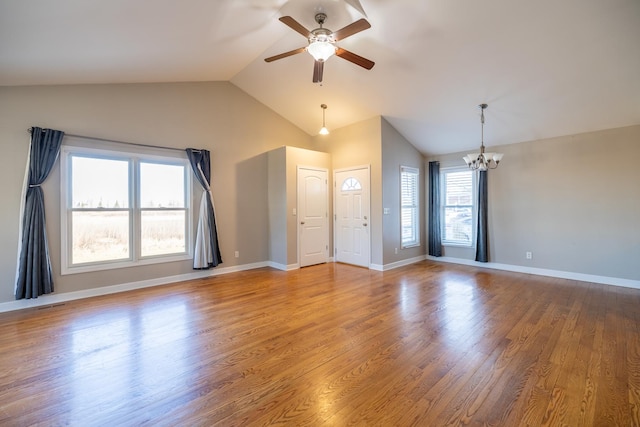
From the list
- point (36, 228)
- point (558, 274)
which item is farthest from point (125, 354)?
point (558, 274)

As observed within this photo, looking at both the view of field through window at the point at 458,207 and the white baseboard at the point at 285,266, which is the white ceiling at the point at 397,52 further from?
the white baseboard at the point at 285,266

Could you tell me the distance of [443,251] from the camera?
6602 mm

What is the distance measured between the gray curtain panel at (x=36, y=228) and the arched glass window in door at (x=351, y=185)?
484cm

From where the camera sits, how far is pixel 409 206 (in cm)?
645

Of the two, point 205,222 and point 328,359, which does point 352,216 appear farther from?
point 328,359

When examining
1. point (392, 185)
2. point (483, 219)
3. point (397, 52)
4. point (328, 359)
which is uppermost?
point (397, 52)

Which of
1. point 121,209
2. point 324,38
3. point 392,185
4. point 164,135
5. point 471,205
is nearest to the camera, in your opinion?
point 324,38

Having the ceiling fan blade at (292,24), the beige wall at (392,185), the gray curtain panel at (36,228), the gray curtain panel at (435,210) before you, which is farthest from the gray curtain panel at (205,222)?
the gray curtain panel at (435,210)

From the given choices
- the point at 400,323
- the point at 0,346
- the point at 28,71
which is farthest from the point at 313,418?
the point at 28,71

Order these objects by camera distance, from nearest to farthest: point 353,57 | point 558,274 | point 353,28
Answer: point 353,28
point 353,57
point 558,274

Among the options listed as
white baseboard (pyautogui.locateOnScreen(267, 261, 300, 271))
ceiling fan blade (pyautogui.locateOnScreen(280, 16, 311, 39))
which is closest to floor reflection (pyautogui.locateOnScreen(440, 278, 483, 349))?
white baseboard (pyautogui.locateOnScreen(267, 261, 300, 271))

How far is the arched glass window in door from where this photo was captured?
6074 mm

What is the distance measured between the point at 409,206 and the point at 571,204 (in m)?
2.79

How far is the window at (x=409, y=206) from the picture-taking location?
623 centimetres
